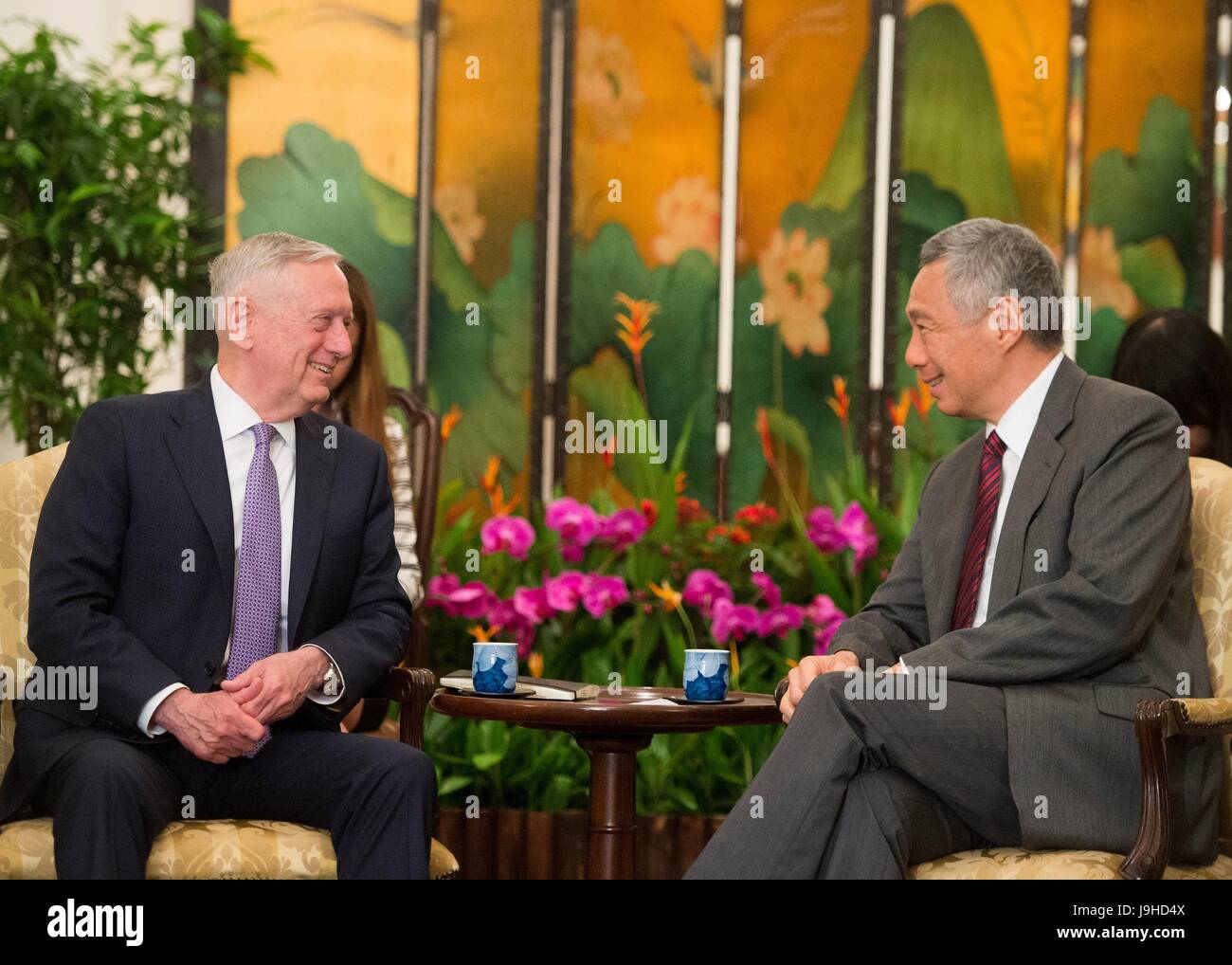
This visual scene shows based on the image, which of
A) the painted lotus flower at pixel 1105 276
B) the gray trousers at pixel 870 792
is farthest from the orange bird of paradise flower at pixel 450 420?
the gray trousers at pixel 870 792

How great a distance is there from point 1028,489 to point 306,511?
135 centimetres

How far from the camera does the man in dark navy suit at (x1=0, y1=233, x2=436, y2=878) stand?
2.61 metres

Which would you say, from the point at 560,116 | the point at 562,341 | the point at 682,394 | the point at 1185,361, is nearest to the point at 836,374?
the point at 682,394

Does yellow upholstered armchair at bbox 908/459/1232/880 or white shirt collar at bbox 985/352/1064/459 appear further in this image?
white shirt collar at bbox 985/352/1064/459

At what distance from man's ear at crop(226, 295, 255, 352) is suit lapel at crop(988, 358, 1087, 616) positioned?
1467 millimetres

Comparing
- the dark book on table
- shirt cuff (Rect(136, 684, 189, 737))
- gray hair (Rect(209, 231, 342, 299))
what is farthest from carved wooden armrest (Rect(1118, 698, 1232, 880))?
gray hair (Rect(209, 231, 342, 299))

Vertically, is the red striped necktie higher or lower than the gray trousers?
higher

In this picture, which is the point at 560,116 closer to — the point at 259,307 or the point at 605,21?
the point at 605,21

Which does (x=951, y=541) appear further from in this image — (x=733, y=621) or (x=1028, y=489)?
(x=733, y=621)

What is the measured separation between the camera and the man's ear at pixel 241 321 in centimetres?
292

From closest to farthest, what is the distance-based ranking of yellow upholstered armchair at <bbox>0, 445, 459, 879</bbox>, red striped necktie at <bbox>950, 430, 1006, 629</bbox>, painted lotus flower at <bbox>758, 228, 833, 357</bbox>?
yellow upholstered armchair at <bbox>0, 445, 459, 879</bbox>, red striped necktie at <bbox>950, 430, 1006, 629</bbox>, painted lotus flower at <bbox>758, 228, 833, 357</bbox>

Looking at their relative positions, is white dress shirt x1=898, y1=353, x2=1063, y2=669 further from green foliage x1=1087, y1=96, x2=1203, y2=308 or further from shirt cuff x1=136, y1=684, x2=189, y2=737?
green foliage x1=1087, y1=96, x2=1203, y2=308

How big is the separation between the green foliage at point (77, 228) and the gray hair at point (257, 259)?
5.87ft

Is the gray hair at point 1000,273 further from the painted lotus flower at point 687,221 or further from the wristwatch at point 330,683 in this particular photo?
the painted lotus flower at point 687,221
